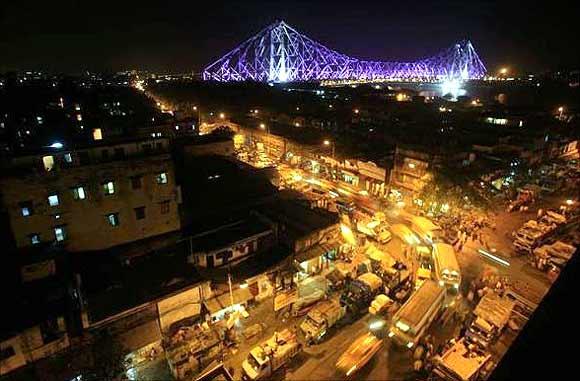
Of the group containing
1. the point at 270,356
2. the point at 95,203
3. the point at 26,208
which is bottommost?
the point at 270,356

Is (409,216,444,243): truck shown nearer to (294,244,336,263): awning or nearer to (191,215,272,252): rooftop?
(294,244,336,263): awning

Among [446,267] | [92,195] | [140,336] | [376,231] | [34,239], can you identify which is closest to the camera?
[140,336]

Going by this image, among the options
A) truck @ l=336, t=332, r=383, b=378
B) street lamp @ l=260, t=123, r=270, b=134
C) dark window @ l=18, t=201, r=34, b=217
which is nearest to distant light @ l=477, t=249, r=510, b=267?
truck @ l=336, t=332, r=383, b=378

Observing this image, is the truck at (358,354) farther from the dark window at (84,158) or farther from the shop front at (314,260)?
the dark window at (84,158)

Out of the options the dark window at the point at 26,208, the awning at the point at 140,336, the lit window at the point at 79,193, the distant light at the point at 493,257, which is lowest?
the distant light at the point at 493,257

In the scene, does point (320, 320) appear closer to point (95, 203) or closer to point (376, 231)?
point (376, 231)

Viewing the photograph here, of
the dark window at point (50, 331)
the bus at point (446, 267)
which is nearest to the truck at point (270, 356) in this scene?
the dark window at point (50, 331)

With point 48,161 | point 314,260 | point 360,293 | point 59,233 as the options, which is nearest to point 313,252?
point 314,260

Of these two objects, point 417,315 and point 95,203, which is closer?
point 417,315
